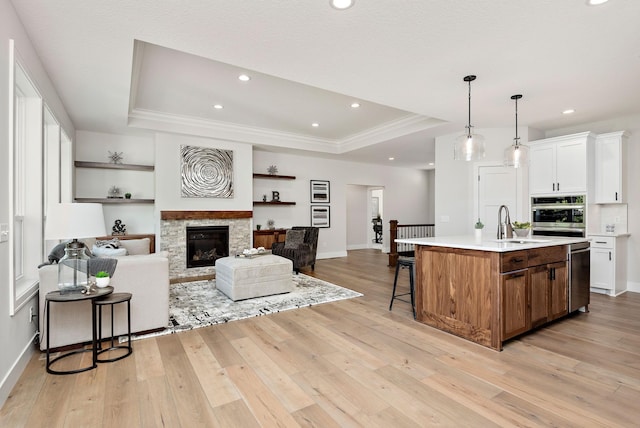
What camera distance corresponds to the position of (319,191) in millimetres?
8531

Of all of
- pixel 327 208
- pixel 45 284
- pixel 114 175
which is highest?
pixel 114 175

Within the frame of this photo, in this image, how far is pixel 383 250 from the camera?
9.62 metres

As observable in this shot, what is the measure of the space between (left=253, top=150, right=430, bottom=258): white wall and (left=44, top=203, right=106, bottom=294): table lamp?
504 cm

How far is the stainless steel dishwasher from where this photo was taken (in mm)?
3712

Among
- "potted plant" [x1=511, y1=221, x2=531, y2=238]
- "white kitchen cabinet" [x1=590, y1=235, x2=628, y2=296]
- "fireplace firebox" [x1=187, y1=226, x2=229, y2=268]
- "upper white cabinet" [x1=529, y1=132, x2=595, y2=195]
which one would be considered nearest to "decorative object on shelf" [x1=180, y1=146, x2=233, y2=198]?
"fireplace firebox" [x1=187, y1=226, x2=229, y2=268]

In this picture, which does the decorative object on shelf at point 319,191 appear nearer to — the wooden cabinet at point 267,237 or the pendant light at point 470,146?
the wooden cabinet at point 267,237

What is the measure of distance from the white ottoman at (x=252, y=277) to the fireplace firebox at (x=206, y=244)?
1641 millimetres

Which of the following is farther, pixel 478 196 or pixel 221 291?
pixel 478 196

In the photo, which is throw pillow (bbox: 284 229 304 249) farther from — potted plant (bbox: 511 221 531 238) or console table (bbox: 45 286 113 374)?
console table (bbox: 45 286 113 374)

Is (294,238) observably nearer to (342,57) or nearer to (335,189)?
(335,189)

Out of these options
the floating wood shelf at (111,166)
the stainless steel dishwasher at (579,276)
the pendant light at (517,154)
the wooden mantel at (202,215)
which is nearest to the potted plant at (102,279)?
the wooden mantel at (202,215)

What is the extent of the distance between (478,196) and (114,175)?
677 centimetres

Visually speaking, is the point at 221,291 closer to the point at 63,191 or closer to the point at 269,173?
the point at 63,191

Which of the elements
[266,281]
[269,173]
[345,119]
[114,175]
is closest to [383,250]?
[269,173]
